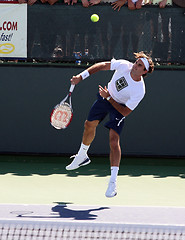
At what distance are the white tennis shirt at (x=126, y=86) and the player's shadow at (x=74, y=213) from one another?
1250 mm

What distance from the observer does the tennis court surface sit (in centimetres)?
534

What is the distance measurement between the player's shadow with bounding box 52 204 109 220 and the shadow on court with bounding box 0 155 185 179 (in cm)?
230

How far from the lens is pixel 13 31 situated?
34.2 ft

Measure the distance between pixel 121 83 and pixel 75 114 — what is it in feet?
10.1

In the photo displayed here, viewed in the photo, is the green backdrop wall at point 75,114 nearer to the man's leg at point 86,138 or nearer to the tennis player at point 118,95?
the man's leg at point 86,138

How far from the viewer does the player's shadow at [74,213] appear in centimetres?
645

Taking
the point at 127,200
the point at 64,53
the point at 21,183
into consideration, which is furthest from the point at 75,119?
the point at 127,200

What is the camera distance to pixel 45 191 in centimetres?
801

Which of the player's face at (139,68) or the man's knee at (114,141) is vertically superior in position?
the player's face at (139,68)

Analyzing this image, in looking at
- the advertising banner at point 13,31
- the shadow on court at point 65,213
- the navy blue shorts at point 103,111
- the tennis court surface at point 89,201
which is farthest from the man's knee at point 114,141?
the advertising banner at point 13,31

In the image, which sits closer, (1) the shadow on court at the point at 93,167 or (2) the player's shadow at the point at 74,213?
(2) the player's shadow at the point at 74,213

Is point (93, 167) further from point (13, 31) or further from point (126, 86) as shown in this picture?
point (126, 86)

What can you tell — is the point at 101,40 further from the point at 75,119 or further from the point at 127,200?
the point at 127,200

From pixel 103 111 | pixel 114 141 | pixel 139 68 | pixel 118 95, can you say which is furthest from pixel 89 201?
pixel 139 68
